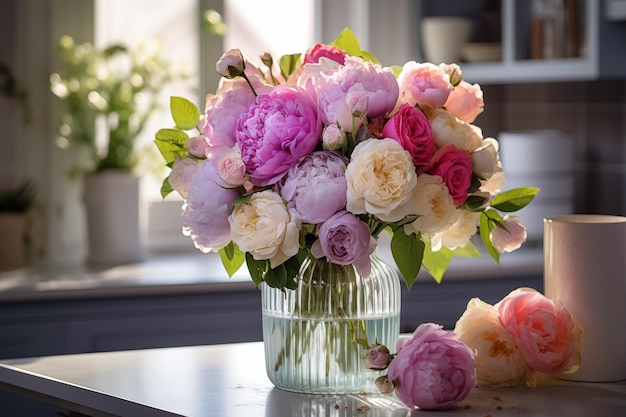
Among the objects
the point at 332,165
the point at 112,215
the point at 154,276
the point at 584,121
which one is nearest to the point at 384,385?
the point at 332,165

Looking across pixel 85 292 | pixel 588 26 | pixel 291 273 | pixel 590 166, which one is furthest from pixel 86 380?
pixel 590 166

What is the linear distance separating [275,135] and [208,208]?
13 centimetres

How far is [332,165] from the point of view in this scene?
135cm

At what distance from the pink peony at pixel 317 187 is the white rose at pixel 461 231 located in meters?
0.19

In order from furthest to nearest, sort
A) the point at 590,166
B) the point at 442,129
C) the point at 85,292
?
the point at 590,166
the point at 85,292
the point at 442,129

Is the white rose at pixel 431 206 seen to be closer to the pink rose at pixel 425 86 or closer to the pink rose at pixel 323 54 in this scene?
the pink rose at pixel 425 86

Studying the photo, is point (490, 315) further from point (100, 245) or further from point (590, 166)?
point (590, 166)

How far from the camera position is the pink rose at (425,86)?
1399mm

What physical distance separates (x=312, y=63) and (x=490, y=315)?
403 mm

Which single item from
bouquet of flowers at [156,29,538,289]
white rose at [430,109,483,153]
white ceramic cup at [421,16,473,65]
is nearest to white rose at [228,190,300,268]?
bouquet of flowers at [156,29,538,289]

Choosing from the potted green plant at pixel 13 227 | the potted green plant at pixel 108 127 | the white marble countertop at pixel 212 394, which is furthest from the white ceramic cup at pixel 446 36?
the white marble countertop at pixel 212 394

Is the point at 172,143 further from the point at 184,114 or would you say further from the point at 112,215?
the point at 112,215

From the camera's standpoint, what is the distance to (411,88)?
1.41 m

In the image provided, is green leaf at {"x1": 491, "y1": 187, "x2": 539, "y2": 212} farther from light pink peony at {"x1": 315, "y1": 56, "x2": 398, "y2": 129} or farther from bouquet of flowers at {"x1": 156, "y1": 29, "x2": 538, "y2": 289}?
light pink peony at {"x1": 315, "y1": 56, "x2": 398, "y2": 129}
